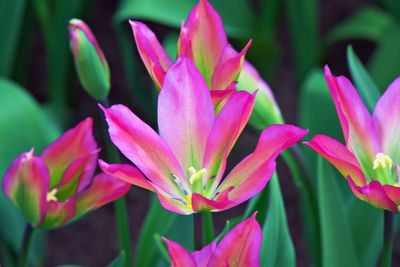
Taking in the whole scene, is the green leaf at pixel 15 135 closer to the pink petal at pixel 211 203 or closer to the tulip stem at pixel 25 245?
the tulip stem at pixel 25 245

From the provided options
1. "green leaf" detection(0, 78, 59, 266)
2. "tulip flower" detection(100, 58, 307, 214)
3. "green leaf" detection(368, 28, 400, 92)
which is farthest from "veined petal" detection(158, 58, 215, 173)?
"green leaf" detection(368, 28, 400, 92)

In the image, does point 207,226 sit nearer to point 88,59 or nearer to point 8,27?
point 88,59

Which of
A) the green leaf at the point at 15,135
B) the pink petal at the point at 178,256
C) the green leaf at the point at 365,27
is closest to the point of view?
the pink petal at the point at 178,256

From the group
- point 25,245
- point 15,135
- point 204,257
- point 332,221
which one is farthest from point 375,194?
point 15,135

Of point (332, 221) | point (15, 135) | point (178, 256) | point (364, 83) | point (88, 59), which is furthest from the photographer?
point (15, 135)

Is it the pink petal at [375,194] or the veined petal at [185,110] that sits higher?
the veined petal at [185,110]

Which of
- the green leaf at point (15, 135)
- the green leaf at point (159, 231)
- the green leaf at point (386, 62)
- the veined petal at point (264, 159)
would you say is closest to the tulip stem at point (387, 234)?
the veined petal at point (264, 159)

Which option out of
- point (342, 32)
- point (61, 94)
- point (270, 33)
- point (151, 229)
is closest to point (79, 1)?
point (61, 94)

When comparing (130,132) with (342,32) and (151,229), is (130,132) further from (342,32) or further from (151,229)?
(342,32)
